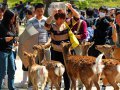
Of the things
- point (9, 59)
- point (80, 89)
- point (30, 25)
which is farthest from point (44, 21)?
point (80, 89)

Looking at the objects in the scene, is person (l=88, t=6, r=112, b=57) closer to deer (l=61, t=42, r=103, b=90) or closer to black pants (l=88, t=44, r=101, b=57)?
black pants (l=88, t=44, r=101, b=57)

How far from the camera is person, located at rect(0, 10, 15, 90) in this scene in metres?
8.19

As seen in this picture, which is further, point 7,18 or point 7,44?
point 7,44

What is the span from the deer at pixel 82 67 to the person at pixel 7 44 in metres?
1.15

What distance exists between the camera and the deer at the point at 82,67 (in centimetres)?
821

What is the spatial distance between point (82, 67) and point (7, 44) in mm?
1641

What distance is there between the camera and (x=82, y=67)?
8344mm

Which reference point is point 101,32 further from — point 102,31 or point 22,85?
point 22,85

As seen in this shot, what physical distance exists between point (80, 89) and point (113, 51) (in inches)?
49.4

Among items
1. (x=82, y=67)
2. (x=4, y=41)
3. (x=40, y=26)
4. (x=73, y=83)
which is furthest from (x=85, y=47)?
(x=4, y=41)

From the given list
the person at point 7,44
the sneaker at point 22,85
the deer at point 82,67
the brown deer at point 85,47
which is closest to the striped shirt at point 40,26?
the deer at point 82,67

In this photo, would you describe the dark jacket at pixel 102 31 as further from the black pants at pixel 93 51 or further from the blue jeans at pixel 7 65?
the blue jeans at pixel 7 65

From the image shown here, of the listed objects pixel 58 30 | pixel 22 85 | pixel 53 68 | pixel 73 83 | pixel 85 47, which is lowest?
pixel 22 85

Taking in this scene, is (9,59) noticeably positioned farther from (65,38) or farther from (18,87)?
(18,87)
